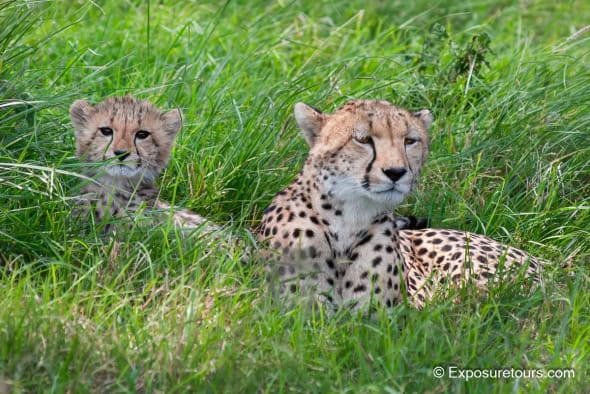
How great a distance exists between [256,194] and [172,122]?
1.64 ft

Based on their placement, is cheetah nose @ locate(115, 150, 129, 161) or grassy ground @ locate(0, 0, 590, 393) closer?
grassy ground @ locate(0, 0, 590, 393)

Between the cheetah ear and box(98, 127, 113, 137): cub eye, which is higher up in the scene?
the cheetah ear

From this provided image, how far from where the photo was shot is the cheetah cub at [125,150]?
4.84 metres

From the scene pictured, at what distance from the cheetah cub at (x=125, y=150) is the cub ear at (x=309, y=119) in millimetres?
600

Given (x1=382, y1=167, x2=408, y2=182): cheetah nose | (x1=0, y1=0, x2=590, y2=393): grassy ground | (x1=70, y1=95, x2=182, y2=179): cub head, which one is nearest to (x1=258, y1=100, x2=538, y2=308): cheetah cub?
(x1=382, y1=167, x2=408, y2=182): cheetah nose

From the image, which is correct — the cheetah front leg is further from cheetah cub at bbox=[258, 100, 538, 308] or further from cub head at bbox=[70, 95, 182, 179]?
cub head at bbox=[70, 95, 182, 179]

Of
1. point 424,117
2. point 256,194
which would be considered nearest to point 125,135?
point 256,194

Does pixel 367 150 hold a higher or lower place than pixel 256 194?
higher

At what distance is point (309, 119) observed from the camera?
14.9 ft

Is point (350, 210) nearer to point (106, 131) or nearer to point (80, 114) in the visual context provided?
point (106, 131)

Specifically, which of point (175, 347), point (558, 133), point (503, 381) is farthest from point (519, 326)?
point (558, 133)

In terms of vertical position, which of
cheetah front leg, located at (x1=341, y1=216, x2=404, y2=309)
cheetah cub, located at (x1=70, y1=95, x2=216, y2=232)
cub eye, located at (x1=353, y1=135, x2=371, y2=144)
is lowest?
cheetah front leg, located at (x1=341, y1=216, x2=404, y2=309)

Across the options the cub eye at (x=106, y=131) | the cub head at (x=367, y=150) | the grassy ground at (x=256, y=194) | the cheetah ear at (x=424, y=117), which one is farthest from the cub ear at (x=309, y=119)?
the cub eye at (x=106, y=131)

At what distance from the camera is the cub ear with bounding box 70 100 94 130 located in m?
4.97
